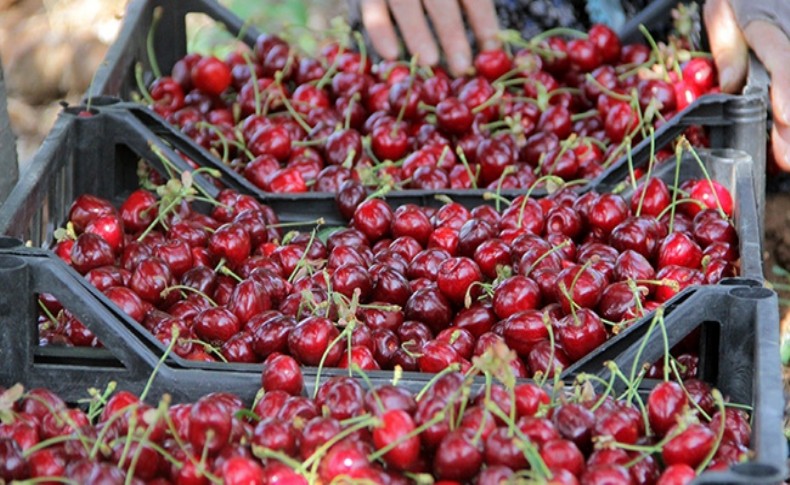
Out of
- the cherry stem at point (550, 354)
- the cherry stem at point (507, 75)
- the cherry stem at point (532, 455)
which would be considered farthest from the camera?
the cherry stem at point (507, 75)

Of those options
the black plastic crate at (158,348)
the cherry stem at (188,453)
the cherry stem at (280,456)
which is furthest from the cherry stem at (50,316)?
the cherry stem at (280,456)

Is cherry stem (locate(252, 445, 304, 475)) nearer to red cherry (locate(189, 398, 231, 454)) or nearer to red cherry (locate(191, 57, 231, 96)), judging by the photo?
red cherry (locate(189, 398, 231, 454))

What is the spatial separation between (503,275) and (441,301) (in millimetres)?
140

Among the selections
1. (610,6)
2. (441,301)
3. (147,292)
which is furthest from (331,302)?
(610,6)

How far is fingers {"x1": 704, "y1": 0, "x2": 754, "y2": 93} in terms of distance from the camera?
3.11 meters

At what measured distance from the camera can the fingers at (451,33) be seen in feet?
11.3

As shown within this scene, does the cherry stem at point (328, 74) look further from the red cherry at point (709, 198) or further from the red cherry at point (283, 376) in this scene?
the red cherry at point (283, 376)

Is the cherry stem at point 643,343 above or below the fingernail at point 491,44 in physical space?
below

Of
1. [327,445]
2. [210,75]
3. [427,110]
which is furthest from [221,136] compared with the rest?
[327,445]

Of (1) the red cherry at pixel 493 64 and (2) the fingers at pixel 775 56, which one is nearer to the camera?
(2) the fingers at pixel 775 56

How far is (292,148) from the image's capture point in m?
3.11

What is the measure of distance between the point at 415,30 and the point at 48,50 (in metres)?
2.67

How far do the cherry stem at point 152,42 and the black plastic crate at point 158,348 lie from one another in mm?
1534

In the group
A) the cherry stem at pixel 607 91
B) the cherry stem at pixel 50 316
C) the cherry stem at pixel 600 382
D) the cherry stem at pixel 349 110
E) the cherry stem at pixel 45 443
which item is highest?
the cherry stem at pixel 607 91
